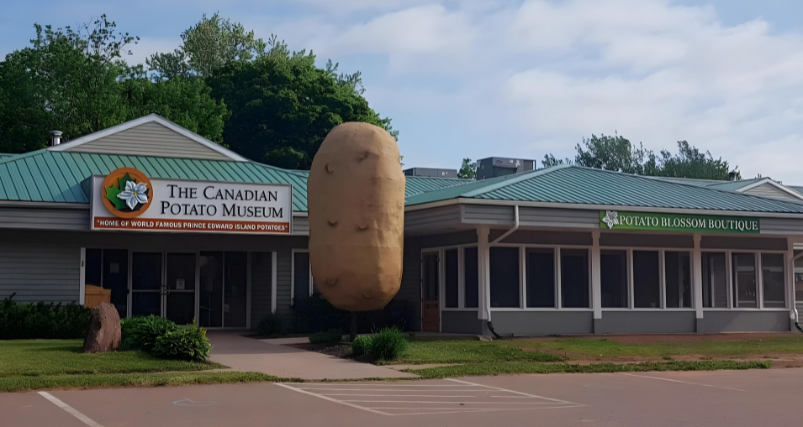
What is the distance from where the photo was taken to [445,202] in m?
19.8

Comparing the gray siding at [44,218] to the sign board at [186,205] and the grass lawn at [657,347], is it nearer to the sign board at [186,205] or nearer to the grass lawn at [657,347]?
the sign board at [186,205]

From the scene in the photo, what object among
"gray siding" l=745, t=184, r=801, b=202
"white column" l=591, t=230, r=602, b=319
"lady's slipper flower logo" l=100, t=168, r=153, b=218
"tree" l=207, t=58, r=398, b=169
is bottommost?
"white column" l=591, t=230, r=602, b=319

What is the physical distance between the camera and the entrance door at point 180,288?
76.8 ft

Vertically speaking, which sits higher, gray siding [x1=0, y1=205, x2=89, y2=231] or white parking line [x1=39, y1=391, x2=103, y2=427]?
gray siding [x1=0, y1=205, x2=89, y2=231]

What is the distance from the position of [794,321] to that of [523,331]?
905 cm

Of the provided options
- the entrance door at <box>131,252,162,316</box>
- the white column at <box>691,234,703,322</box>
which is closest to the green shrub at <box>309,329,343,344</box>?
the entrance door at <box>131,252,162,316</box>

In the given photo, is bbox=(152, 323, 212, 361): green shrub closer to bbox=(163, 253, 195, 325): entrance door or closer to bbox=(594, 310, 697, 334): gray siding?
bbox=(163, 253, 195, 325): entrance door

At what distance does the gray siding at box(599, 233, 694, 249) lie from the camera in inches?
884

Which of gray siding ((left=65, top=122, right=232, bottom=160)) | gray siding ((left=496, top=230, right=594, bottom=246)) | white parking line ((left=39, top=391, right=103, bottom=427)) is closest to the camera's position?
white parking line ((left=39, top=391, right=103, bottom=427))

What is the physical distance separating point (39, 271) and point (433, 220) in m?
→ 9.78

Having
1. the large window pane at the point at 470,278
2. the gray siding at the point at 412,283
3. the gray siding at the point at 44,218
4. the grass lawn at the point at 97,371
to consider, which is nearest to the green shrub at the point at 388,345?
the grass lawn at the point at 97,371

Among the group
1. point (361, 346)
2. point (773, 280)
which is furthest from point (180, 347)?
point (773, 280)

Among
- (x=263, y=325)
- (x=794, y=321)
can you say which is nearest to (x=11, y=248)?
(x=263, y=325)

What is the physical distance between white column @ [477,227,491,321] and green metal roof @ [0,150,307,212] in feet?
16.5
